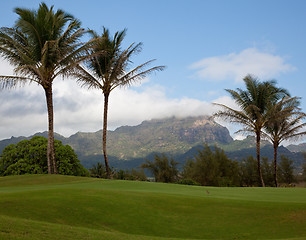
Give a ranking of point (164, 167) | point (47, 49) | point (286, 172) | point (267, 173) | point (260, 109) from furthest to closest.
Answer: point (286, 172) < point (267, 173) < point (164, 167) < point (260, 109) < point (47, 49)

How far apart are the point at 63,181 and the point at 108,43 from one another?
13995 mm

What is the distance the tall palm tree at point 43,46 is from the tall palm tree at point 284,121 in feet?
64.9

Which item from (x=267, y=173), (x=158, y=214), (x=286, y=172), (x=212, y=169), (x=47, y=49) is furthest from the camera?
(x=286, y=172)

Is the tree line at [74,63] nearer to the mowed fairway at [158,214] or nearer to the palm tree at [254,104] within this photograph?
the palm tree at [254,104]

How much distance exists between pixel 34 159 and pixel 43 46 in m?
10.4

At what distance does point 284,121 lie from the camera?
116 ft

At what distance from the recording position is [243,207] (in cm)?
1099

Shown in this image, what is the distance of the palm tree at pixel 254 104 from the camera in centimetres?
3195

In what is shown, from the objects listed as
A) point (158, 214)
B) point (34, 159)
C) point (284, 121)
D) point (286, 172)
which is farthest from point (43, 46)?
point (286, 172)

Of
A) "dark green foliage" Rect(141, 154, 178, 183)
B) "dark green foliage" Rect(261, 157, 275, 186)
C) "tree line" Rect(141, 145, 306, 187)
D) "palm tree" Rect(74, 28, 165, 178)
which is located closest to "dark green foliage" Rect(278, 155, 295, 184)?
"tree line" Rect(141, 145, 306, 187)

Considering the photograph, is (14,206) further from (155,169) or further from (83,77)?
(155,169)

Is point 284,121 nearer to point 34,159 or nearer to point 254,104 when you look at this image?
point 254,104

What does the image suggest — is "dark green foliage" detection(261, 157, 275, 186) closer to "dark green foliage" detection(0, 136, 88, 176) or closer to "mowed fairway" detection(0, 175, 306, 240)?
"dark green foliage" detection(0, 136, 88, 176)

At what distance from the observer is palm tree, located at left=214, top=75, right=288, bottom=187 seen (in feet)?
105
